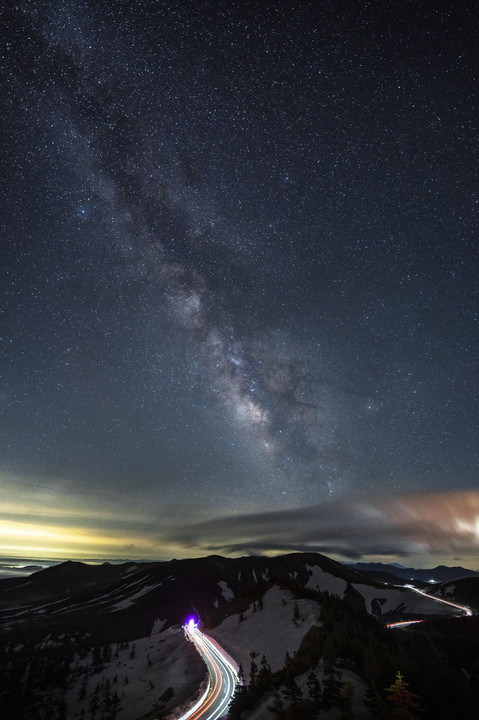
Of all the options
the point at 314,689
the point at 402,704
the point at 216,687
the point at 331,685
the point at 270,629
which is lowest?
the point at 216,687

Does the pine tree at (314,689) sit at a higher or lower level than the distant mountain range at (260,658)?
higher

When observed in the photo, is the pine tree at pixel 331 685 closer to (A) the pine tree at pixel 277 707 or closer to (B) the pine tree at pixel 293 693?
(B) the pine tree at pixel 293 693

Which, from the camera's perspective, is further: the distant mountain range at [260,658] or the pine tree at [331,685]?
the distant mountain range at [260,658]

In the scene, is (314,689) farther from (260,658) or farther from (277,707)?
(260,658)

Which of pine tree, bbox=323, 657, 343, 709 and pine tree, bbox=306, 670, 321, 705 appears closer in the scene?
pine tree, bbox=323, 657, 343, 709

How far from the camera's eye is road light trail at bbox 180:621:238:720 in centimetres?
3653

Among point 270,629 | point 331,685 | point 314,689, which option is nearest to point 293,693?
point 314,689

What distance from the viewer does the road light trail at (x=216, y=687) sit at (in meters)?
36.5

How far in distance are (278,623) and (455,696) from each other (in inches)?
1762

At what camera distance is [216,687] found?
44906 mm

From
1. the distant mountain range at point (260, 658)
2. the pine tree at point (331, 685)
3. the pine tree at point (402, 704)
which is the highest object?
the pine tree at point (402, 704)

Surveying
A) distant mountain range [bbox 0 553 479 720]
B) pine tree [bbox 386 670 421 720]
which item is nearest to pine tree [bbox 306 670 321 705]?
distant mountain range [bbox 0 553 479 720]

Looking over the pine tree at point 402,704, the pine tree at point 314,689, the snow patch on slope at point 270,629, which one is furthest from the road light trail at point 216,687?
the pine tree at point 402,704

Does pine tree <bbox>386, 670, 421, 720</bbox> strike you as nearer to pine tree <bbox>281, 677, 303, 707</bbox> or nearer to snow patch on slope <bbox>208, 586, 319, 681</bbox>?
pine tree <bbox>281, 677, 303, 707</bbox>
